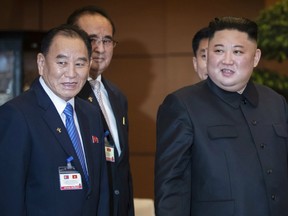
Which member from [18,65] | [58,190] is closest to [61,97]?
[58,190]

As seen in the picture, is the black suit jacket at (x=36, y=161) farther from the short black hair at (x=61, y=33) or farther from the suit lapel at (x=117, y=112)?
the suit lapel at (x=117, y=112)

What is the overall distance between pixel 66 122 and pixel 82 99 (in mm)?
290

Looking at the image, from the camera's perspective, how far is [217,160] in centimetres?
212

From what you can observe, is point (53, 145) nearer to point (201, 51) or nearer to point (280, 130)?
point (280, 130)

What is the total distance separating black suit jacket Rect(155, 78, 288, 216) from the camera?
211 centimetres

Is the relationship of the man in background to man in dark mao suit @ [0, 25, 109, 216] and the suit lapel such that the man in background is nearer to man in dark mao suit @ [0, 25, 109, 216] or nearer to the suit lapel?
the suit lapel

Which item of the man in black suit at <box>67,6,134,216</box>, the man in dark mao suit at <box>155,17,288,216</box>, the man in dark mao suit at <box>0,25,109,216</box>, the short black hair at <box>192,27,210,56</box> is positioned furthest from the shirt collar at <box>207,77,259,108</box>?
the short black hair at <box>192,27,210,56</box>

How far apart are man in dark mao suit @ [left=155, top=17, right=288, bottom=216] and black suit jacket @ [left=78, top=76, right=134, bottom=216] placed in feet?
1.90

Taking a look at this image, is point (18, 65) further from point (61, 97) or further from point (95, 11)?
point (61, 97)

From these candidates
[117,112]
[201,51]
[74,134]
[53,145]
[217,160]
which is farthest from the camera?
[201,51]

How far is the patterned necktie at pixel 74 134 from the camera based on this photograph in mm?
2328

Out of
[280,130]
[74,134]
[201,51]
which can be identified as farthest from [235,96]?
[201,51]

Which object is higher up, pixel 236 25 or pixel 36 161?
pixel 236 25

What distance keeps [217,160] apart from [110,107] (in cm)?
93
